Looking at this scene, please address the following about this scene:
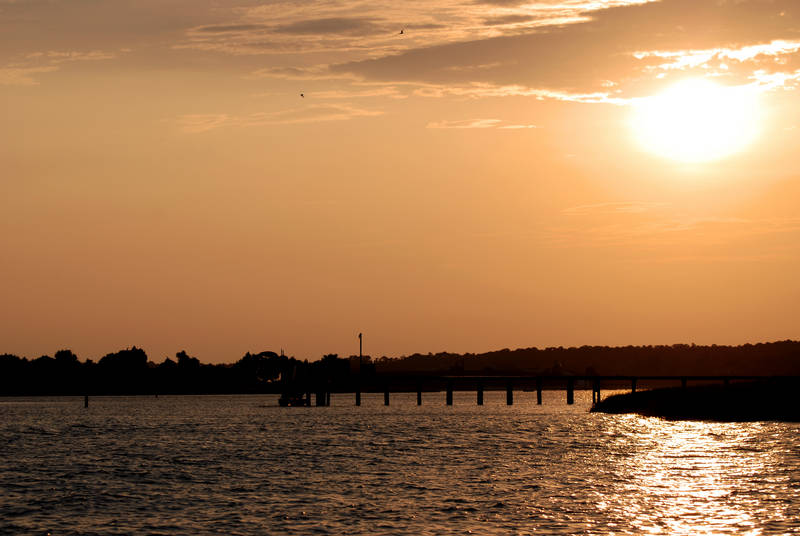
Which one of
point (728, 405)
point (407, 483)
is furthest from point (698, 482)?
point (728, 405)

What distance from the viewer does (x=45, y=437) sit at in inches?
4614

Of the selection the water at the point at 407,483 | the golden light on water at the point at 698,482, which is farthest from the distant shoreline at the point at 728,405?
the golden light on water at the point at 698,482

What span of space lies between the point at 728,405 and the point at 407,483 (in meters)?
95.4

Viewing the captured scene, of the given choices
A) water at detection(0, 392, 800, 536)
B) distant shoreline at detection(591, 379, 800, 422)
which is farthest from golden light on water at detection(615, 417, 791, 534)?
distant shoreline at detection(591, 379, 800, 422)

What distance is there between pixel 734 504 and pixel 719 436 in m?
55.9

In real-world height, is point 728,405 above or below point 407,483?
above

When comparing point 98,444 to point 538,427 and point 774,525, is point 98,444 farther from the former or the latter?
point 774,525

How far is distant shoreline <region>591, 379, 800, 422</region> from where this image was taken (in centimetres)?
14038

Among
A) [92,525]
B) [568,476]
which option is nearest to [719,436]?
[568,476]

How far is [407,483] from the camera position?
62719 millimetres

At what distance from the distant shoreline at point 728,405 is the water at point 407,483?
27.2 m

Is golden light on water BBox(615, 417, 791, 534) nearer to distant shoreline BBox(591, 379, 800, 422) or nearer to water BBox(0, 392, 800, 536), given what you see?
water BBox(0, 392, 800, 536)

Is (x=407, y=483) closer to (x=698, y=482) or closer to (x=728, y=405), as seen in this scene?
(x=698, y=482)

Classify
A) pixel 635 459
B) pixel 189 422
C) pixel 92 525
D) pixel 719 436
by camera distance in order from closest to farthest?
1. pixel 92 525
2. pixel 635 459
3. pixel 719 436
4. pixel 189 422
